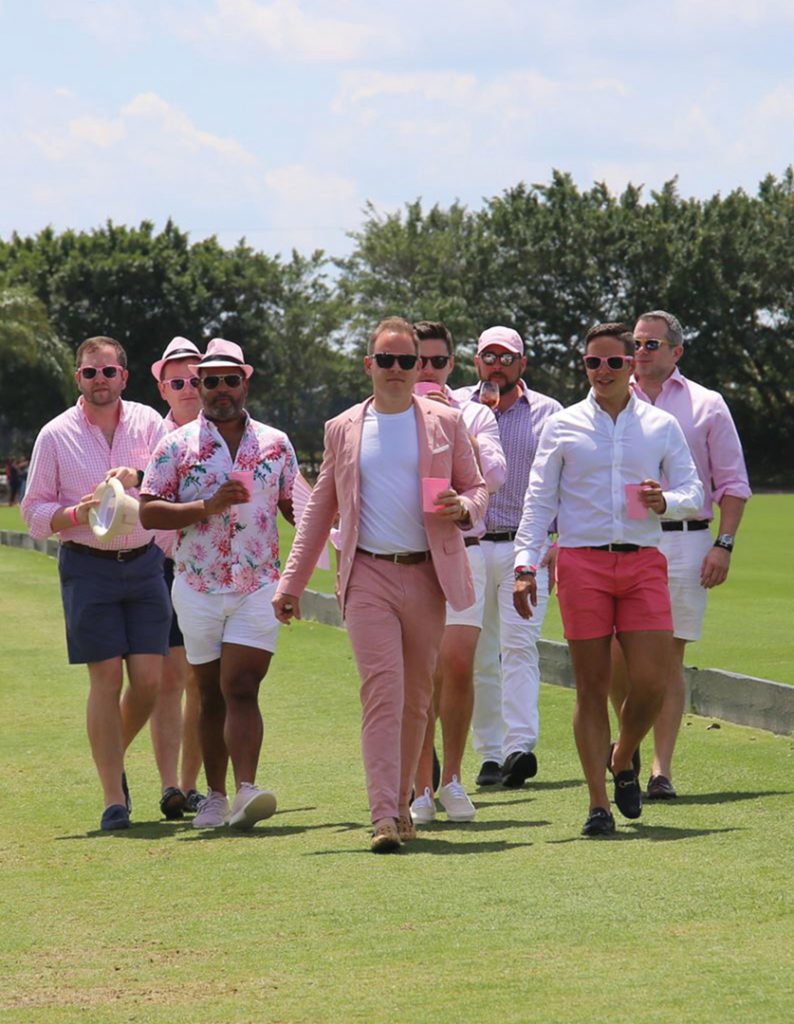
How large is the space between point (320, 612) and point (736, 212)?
65.4 metres

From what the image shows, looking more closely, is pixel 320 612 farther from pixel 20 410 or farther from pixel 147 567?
pixel 20 410

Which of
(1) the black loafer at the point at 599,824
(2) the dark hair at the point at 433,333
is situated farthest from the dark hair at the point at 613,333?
(1) the black loafer at the point at 599,824

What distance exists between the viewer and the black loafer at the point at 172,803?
9055mm

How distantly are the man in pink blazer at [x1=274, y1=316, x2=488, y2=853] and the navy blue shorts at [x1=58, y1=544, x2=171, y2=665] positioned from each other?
1.15 metres

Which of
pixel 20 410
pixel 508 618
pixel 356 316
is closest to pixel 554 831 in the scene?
pixel 508 618

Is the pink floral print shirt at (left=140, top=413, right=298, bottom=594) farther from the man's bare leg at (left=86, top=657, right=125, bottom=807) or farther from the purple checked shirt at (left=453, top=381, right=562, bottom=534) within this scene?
the purple checked shirt at (left=453, top=381, right=562, bottom=534)

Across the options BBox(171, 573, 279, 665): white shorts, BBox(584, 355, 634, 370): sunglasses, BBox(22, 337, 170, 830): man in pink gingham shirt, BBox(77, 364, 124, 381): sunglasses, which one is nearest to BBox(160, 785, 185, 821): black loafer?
BBox(22, 337, 170, 830): man in pink gingham shirt

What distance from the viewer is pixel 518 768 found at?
9602 mm

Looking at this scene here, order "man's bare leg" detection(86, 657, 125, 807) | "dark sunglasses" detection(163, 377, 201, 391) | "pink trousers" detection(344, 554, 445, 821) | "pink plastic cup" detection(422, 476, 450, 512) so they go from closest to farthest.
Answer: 1. "pink plastic cup" detection(422, 476, 450, 512)
2. "pink trousers" detection(344, 554, 445, 821)
3. "man's bare leg" detection(86, 657, 125, 807)
4. "dark sunglasses" detection(163, 377, 201, 391)

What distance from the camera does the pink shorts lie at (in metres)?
7.99

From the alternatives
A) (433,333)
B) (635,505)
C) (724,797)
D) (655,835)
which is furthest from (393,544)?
(724,797)

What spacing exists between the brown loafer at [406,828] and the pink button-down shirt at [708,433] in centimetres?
221

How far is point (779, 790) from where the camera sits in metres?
8.79

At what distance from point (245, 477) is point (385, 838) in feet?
5.63
